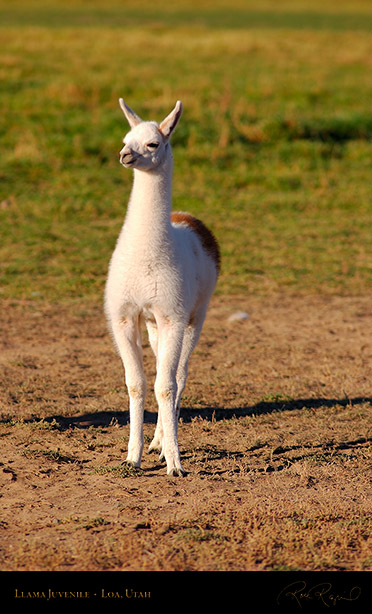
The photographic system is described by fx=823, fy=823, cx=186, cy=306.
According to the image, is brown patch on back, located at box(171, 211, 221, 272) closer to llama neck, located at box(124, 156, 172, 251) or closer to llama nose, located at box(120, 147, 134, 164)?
llama neck, located at box(124, 156, 172, 251)

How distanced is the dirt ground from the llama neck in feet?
4.22

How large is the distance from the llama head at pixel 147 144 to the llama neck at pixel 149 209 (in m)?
0.08

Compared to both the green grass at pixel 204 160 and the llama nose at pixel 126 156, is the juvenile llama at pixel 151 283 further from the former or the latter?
the green grass at pixel 204 160

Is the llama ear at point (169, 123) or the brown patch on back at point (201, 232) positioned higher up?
the llama ear at point (169, 123)

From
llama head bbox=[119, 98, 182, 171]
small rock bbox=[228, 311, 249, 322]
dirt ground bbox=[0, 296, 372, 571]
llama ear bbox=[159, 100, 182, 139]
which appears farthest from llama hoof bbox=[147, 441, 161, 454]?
small rock bbox=[228, 311, 249, 322]

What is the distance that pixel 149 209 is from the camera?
4574 millimetres

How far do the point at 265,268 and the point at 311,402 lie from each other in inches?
156

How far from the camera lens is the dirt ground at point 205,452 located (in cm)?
367
